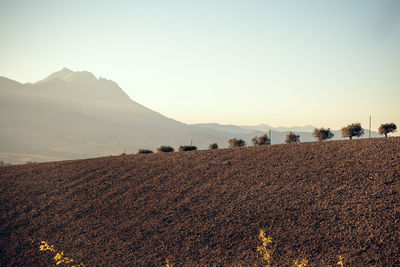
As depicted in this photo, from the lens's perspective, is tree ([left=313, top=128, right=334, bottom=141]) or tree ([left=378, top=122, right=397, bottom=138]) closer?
tree ([left=378, top=122, right=397, bottom=138])

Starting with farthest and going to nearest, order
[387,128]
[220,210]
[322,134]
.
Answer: [322,134] → [387,128] → [220,210]

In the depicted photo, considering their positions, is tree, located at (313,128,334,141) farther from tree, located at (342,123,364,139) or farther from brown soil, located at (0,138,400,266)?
brown soil, located at (0,138,400,266)

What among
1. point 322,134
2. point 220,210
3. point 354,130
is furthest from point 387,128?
point 220,210

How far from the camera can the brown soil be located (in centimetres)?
1303

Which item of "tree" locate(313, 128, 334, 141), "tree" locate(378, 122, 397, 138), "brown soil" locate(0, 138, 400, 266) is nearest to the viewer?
"brown soil" locate(0, 138, 400, 266)

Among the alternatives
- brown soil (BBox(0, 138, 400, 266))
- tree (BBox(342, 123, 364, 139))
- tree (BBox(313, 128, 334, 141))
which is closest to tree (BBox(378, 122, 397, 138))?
tree (BBox(342, 123, 364, 139))

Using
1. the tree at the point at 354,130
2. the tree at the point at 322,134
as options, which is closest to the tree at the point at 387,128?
the tree at the point at 354,130

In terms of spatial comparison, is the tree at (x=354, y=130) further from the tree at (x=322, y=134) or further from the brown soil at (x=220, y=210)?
the brown soil at (x=220, y=210)

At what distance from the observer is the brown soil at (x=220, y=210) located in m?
13.0

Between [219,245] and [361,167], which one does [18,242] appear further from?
[361,167]

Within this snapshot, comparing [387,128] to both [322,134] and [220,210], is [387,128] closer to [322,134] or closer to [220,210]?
[322,134]

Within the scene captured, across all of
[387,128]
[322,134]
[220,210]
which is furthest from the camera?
[322,134]

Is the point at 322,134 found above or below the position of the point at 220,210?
above

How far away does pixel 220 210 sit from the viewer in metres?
16.8
